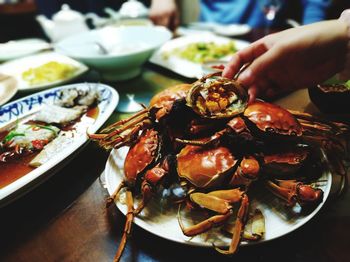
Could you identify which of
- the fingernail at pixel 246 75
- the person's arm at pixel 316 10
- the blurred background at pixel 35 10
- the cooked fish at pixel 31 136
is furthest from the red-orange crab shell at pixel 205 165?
the blurred background at pixel 35 10

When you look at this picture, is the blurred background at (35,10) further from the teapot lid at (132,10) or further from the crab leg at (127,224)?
the crab leg at (127,224)

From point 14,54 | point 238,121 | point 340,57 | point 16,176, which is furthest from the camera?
point 14,54

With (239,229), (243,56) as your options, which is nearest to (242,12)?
(243,56)

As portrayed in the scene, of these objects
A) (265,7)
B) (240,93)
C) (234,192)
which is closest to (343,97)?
(240,93)

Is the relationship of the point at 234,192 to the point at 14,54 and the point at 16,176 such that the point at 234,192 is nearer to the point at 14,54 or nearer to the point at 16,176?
the point at 16,176

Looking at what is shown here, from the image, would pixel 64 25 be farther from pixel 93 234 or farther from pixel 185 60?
pixel 93 234
